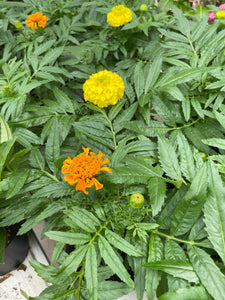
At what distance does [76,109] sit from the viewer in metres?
0.86

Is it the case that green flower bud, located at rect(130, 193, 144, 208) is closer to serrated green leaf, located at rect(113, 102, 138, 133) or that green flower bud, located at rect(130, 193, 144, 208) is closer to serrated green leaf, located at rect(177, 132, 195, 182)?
serrated green leaf, located at rect(177, 132, 195, 182)

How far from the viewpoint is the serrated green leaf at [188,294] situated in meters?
0.42

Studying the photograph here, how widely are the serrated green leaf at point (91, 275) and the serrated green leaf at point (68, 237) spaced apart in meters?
0.02

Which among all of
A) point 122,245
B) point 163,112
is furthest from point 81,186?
point 163,112

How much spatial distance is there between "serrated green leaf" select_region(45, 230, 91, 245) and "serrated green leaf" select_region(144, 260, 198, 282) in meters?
0.13

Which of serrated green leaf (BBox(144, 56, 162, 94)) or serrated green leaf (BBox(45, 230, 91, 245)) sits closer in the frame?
serrated green leaf (BBox(45, 230, 91, 245))

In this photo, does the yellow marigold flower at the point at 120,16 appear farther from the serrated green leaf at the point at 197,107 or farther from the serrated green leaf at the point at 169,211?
the serrated green leaf at the point at 169,211

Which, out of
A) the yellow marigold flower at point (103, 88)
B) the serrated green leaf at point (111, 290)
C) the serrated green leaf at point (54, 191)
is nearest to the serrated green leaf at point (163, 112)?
the yellow marigold flower at point (103, 88)

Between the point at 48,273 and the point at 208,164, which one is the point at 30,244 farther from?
the point at 208,164

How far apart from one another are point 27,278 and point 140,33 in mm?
946

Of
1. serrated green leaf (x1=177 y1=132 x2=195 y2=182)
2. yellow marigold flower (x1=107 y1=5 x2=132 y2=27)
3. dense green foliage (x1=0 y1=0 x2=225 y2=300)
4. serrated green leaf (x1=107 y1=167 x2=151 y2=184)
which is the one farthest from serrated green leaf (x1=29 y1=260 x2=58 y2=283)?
yellow marigold flower (x1=107 y1=5 x2=132 y2=27)

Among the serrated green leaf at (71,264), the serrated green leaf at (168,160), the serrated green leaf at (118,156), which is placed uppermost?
the serrated green leaf at (168,160)

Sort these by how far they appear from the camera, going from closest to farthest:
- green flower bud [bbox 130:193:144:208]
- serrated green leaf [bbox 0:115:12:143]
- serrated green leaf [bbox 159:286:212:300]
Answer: serrated green leaf [bbox 159:286:212:300], green flower bud [bbox 130:193:144:208], serrated green leaf [bbox 0:115:12:143]

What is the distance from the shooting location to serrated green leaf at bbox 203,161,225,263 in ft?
1.52
